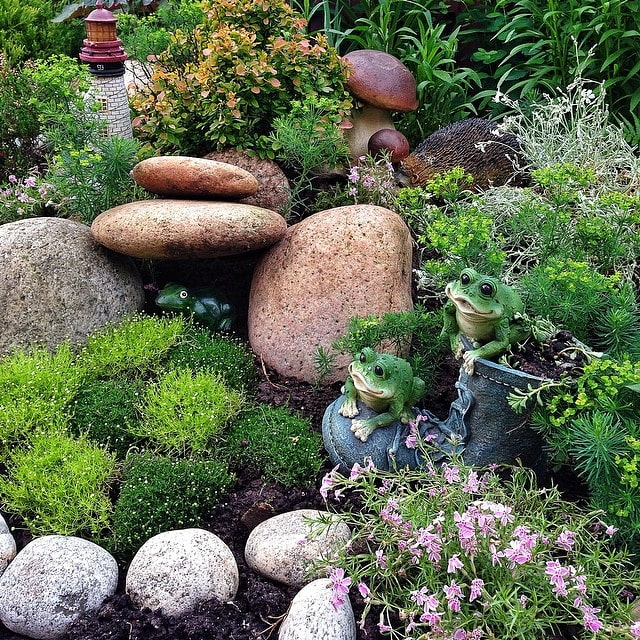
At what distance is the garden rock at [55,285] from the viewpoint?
157 inches

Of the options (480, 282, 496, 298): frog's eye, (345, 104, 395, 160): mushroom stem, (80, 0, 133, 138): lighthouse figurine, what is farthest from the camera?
(345, 104, 395, 160): mushroom stem

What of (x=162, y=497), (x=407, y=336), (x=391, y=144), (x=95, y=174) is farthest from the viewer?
(x=391, y=144)

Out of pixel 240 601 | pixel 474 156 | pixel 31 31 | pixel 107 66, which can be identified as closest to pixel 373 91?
pixel 474 156

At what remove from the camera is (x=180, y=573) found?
2676 millimetres

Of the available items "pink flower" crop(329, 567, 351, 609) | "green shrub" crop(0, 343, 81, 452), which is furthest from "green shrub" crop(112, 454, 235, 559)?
"pink flower" crop(329, 567, 351, 609)

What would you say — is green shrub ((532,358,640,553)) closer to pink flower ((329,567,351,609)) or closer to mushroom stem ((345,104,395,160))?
pink flower ((329,567,351,609))

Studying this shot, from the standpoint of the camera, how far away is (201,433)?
11.0ft

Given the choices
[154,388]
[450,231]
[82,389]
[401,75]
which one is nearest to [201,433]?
[154,388]

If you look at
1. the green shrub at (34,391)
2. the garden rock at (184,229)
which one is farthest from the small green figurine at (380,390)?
the green shrub at (34,391)

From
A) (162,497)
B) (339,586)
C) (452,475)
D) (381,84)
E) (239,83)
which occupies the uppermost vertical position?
(239,83)

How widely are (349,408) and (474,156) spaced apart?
2.37m

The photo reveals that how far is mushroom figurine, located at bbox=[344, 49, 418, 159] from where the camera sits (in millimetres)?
5047

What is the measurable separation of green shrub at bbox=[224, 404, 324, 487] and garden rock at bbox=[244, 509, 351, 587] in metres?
0.36

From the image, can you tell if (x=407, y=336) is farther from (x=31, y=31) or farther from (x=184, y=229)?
(x=31, y=31)
